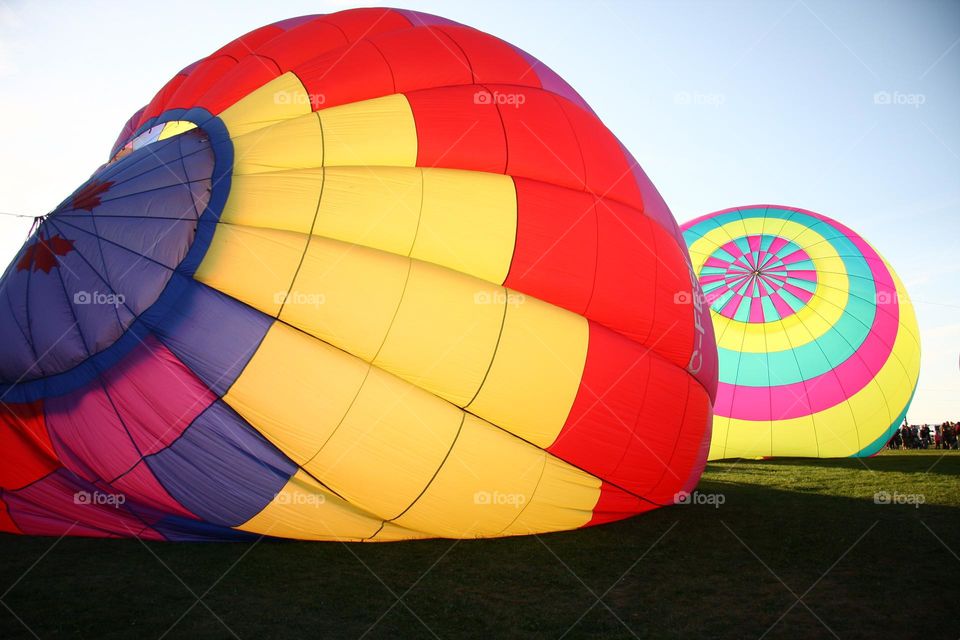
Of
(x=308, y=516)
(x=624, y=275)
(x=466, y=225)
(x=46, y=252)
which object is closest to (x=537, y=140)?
(x=466, y=225)

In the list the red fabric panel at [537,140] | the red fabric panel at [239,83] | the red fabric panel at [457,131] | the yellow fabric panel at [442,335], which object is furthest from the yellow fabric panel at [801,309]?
the red fabric panel at [239,83]

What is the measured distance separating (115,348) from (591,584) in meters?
3.51

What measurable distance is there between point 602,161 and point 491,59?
4.48 feet

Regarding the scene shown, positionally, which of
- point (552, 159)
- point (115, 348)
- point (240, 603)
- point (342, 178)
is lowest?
point (240, 603)

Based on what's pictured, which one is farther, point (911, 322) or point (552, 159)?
point (911, 322)

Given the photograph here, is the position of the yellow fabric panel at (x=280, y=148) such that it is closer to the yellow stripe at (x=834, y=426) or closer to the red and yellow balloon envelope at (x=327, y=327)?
the red and yellow balloon envelope at (x=327, y=327)

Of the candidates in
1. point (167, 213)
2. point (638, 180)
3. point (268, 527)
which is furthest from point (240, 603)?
point (638, 180)

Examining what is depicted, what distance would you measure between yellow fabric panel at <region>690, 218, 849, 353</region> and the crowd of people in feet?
34.7

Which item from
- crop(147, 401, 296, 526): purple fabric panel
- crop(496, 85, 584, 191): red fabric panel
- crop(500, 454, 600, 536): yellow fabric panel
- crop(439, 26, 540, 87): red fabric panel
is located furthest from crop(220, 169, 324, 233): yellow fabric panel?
crop(500, 454, 600, 536): yellow fabric panel

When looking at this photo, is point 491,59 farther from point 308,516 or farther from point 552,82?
point 308,516

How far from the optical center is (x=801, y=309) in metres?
10.7

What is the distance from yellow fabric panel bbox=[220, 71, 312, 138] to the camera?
5.11 meters

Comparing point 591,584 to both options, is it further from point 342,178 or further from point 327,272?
point 342,178

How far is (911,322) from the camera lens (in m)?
11.4
